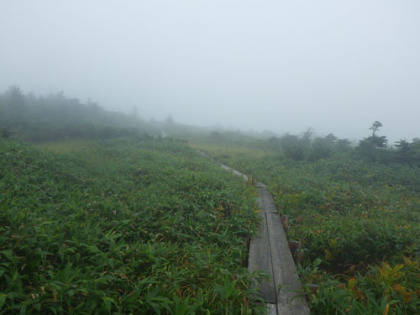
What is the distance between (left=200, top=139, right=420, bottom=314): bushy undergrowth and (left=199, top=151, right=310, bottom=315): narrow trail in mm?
213

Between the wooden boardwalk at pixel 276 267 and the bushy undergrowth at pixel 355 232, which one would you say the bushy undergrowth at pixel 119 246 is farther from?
the bushy undergrowth at pixel 355 232

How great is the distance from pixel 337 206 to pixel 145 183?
606cm

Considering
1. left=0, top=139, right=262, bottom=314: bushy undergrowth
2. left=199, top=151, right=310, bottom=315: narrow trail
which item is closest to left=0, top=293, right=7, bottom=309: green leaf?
left=0, top=139, right=262, bottom=314: bushy undergrowth

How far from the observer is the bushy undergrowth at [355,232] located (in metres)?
2.96

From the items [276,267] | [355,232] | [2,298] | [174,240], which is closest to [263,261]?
[276,267]

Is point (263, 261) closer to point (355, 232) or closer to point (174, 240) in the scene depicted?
point (174, 240)

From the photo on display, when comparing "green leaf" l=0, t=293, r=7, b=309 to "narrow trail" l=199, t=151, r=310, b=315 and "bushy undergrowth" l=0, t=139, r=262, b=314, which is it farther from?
"narrow trail" l=199, t=151, r=310, b=315

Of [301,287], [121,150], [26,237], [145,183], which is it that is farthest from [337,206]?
[121,150]

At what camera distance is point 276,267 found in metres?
3.69

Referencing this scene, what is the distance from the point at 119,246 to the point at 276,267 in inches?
100.0

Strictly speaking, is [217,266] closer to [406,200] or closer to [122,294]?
[122,294]

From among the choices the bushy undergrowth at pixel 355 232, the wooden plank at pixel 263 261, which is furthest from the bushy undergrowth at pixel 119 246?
the bushy undergrowth at pixel 355 232

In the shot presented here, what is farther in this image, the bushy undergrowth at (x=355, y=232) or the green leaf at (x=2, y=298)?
the bushy undergrowth at (x=355, y=232)

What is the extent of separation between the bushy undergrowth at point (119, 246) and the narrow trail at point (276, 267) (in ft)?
0.77
